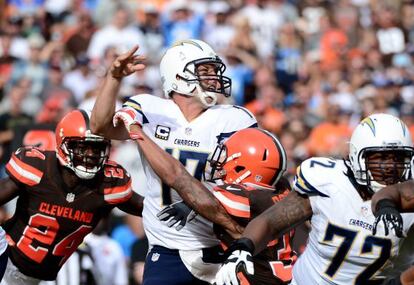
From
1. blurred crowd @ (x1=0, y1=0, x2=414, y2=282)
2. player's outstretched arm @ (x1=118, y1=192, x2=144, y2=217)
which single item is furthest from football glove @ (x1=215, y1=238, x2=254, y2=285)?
blurred crowd @ (x1=0, y1=0, x2=414, y2=282)

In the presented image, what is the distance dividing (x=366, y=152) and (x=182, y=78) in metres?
1.16

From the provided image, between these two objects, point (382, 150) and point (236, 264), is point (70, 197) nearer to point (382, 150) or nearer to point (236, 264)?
point (236, 264)

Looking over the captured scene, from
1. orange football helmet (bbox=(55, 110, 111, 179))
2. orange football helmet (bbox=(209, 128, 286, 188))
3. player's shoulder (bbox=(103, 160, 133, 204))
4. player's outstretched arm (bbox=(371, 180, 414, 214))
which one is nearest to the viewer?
player's outstretched arm (bbox=(371, 180, 414, 214))

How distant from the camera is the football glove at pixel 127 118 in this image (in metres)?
5.23

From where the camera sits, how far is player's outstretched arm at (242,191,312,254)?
4.69 metres

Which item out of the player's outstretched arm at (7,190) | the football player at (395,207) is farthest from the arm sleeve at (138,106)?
the football player at (395,207)

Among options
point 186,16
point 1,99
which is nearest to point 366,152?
point 1,99

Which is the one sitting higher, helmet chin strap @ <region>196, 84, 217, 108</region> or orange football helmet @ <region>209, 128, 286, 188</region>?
helmet chin strap @ <region>196, 84, 217, 108</region>

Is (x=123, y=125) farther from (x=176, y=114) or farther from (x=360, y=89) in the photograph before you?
(x=360, y=89)

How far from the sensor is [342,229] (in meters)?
4.94

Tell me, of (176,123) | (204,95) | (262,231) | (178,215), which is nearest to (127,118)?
(176,123)

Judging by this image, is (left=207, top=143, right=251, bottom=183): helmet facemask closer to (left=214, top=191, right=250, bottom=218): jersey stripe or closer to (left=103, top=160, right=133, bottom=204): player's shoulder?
(left=214, top=191, right=250, bottom=218): jersey stripe

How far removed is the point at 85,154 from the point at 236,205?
4.27ft

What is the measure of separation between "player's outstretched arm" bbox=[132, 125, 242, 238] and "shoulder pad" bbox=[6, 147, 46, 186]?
0.94 meters
